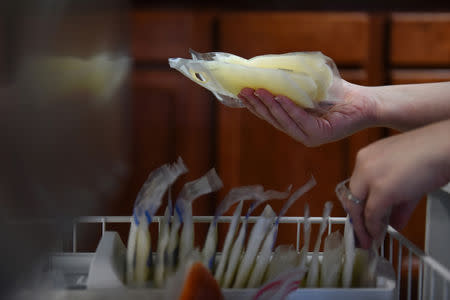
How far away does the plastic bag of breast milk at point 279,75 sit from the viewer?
1.28ft

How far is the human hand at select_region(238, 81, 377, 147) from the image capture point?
1.42 feet

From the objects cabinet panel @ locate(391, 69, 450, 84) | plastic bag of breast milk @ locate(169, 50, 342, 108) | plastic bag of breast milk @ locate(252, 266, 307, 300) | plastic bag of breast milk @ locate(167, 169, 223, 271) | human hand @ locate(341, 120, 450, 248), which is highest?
cabinet panel @ locate(391, 69, 450, 84)

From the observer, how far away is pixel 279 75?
0.38 m

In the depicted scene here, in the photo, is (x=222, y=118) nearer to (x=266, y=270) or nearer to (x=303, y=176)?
(x=303, y=176)

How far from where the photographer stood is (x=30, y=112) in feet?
0.70

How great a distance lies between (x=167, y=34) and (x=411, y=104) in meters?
0.79

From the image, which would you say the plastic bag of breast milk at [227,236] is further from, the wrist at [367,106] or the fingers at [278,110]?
the wrist at [367,106]

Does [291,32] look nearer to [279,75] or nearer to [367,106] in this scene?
A: [367,106]

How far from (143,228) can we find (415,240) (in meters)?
1.08

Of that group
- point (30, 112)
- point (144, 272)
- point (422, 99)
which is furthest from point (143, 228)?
point (422, 99)

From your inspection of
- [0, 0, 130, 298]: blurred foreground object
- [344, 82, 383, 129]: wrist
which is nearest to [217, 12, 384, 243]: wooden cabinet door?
[344, 82, 383, 129]: wrist

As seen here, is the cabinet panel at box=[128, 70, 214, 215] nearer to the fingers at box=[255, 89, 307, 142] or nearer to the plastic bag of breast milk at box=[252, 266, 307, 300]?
the fingers at box=[255, 89, 307, 142]

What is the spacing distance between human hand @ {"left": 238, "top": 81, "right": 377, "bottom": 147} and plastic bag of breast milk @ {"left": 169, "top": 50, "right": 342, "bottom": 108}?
1 cm

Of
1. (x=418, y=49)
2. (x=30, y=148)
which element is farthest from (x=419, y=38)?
(x=30, y=148)
